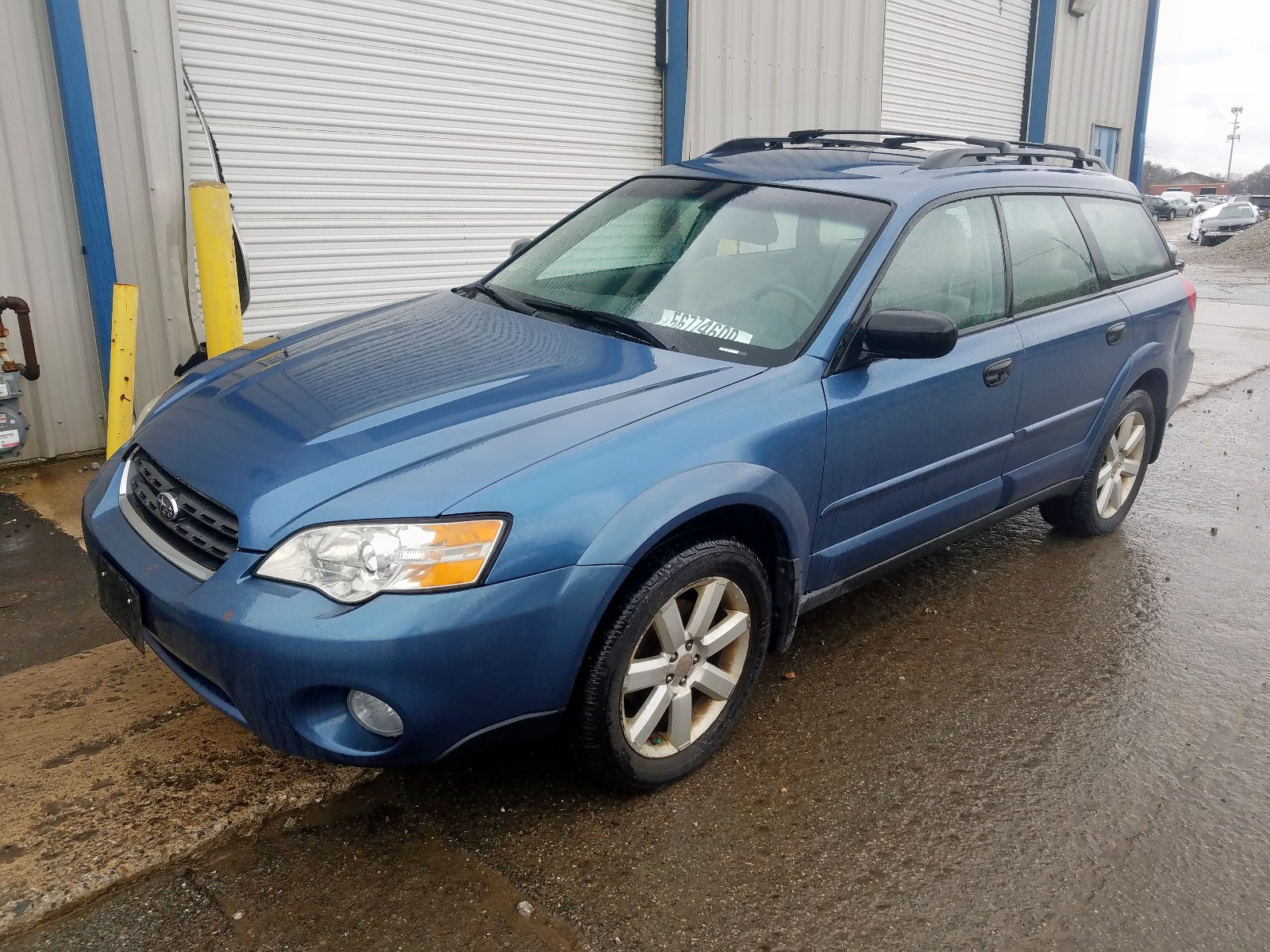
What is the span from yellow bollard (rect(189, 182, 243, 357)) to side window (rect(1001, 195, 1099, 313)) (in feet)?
12.7

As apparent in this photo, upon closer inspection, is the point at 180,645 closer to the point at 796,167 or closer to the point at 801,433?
the point at 801,433

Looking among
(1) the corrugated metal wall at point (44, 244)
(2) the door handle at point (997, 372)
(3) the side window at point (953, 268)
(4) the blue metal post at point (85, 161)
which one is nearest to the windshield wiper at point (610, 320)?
(3) the side window at point (953, 268)

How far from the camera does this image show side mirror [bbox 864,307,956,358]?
2875 millimetres

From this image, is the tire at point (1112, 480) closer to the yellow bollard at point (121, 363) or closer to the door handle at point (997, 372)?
the door handle at point (997, 372)

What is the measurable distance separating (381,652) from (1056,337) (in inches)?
115

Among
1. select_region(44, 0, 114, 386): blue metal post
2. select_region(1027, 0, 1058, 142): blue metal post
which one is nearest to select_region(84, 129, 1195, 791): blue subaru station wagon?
select_region(44, 0, 114, 386): blue metal post

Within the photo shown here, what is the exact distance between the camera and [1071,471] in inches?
169

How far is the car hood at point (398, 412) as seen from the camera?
7.48 ft

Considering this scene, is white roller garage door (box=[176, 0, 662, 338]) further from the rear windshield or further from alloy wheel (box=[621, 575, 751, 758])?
the rear windshield

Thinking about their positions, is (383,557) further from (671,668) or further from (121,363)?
(121,363)

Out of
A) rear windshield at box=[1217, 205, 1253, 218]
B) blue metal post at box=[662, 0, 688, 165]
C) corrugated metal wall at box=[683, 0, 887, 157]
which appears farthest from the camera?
rear windshield at box=[1217, 205, 1253, 218]

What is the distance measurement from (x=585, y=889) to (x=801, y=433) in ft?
4.42

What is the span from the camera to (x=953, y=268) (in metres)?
3.48

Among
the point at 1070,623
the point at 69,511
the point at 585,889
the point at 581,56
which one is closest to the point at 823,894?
the point at 585,889
